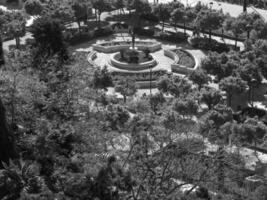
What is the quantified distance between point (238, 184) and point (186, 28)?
35.7m

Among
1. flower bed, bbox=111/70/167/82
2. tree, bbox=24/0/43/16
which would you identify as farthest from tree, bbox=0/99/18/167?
tree, bbox=24/0/43/16

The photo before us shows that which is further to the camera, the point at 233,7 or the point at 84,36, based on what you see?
the point at 233,7

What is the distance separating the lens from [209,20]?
2244 inches

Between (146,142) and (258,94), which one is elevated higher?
(146,142)

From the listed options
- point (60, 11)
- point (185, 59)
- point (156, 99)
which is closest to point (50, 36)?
point (156, 99)

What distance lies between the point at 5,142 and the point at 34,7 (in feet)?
132

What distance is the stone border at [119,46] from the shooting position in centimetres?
5797

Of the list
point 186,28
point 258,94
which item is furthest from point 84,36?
point 258,94

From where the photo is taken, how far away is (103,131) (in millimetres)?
28172

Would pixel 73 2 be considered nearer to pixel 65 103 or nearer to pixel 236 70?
pixel 236 70

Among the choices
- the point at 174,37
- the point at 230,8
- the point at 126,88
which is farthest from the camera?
the point at 230,8

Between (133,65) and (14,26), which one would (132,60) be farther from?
(14,26)

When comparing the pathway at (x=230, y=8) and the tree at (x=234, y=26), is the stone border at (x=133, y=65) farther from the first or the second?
the pathway at (x=230, y=8)

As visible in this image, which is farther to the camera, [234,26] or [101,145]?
[234,26]
